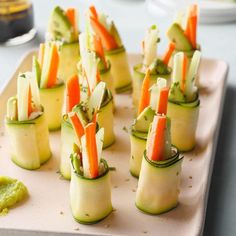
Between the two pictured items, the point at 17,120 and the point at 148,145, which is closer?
the point at 148,145

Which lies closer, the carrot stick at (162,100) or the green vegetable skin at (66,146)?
Answer: the carrot stick at (162,100)

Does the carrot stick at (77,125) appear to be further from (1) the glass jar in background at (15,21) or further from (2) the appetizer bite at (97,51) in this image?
(1) the glass jar in background at (15,21)

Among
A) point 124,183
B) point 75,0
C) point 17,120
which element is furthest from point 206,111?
point 75,0

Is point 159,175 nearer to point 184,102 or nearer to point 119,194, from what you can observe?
point 119,194

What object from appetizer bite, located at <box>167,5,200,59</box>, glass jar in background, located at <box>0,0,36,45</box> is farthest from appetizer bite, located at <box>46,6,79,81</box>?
glass jar in background, located at <box>0,0,36,45</box>

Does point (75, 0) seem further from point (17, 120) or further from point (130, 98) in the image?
point (17, 120)

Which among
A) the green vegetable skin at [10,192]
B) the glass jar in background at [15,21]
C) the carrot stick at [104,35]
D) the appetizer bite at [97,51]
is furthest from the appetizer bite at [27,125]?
the glass jar in background at [15,21]
